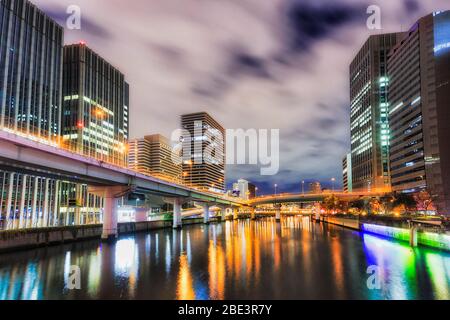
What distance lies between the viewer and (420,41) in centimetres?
13450

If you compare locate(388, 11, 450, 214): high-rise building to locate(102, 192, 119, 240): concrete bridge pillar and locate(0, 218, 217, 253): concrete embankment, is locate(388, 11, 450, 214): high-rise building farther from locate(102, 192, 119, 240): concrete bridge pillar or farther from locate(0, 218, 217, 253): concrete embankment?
locate(0, 218, 217, 253): concrete embankment

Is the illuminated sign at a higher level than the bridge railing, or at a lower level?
higher

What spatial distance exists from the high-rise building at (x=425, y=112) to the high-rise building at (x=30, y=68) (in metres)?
134

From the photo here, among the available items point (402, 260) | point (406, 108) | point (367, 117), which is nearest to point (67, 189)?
point (402, 260)

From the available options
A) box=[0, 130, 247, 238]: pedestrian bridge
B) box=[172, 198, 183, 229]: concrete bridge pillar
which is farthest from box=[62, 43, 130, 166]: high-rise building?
box=[0, 130, 247, 238]: pedestrian bridge

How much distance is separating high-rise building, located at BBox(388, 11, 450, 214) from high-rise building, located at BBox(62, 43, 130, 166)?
119m

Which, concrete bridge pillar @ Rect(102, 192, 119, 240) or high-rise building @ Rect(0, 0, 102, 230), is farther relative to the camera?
high-rise building @ Rect(0, 0, 102, 230)

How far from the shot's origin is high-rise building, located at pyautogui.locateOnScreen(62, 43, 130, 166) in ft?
446

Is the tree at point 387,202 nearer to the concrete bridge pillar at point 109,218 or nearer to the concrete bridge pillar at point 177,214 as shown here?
the concrete bridge pillar at point 177,214

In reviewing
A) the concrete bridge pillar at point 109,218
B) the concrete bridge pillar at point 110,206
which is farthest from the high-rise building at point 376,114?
the concrete bridge pillar at point 109,218

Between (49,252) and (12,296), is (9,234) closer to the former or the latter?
(49,252)

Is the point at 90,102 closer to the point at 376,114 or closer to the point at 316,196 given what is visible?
the point at 316,196

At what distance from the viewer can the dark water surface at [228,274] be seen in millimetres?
22078

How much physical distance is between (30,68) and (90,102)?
32289mm
